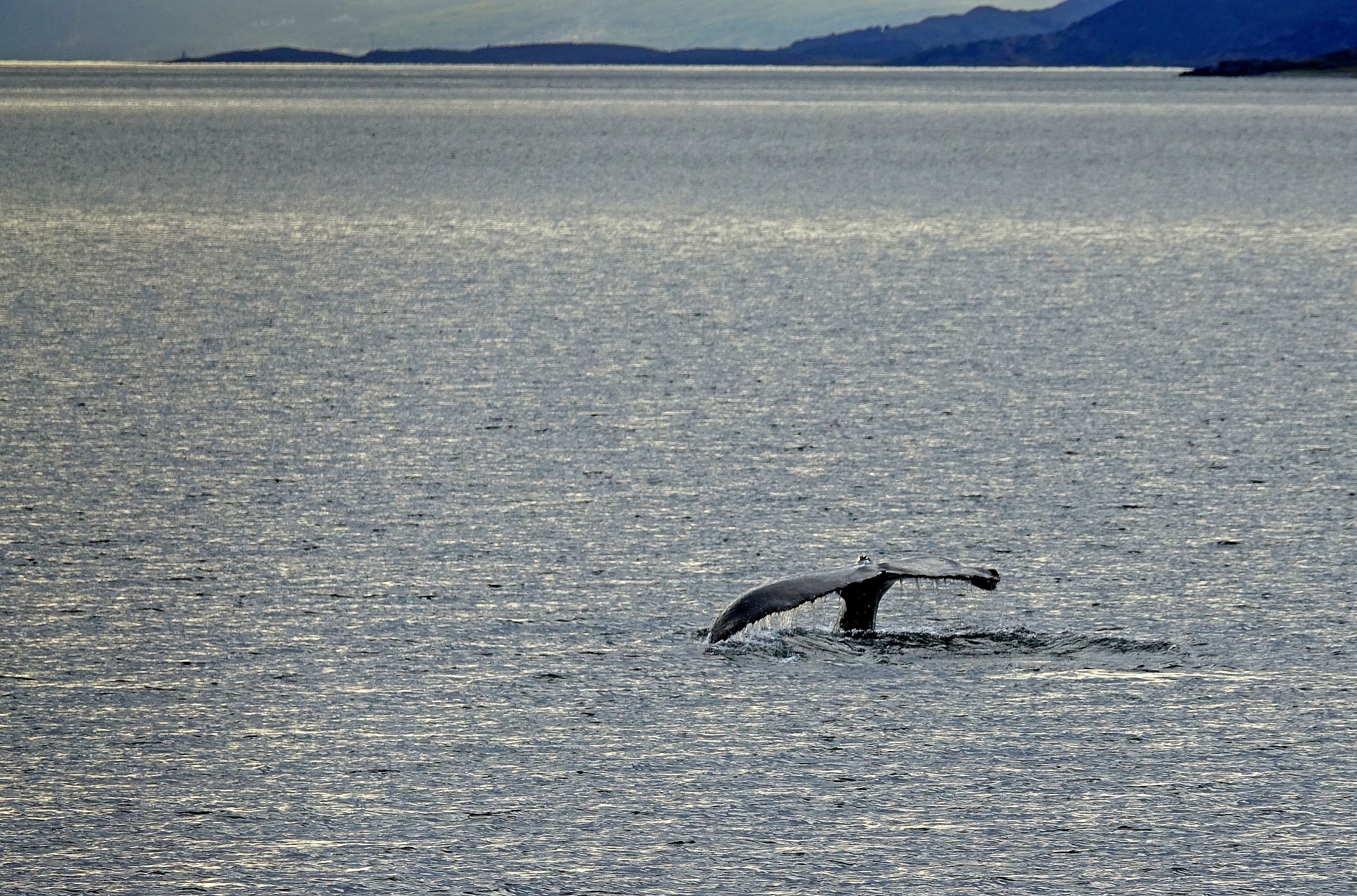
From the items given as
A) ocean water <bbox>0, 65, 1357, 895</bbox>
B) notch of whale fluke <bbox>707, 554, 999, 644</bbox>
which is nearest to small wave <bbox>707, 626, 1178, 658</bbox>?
ocean water <bbox>0, 65, 1357, 895</bbox>

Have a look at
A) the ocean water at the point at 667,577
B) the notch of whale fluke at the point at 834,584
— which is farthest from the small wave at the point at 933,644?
the notch of whale fluke at the point at 834,584

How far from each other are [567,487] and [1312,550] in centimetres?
564

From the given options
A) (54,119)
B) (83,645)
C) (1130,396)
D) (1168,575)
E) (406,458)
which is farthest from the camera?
(54,119)

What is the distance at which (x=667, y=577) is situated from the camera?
1168 centimetres

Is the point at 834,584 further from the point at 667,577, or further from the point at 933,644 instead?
the point at 667,577

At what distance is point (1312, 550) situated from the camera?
483 inches

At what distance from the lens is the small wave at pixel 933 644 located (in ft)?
33.3

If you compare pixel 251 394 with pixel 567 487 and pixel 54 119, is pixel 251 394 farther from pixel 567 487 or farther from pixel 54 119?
pixel 54 119

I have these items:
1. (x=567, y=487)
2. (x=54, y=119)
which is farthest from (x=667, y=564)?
(x=54, y=119)

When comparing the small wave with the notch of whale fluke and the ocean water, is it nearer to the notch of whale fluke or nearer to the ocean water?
the ocean water

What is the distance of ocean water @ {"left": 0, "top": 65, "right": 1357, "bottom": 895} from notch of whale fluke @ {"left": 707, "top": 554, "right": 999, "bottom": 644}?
0.31 meters

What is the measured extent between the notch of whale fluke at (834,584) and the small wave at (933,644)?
28 centimetres

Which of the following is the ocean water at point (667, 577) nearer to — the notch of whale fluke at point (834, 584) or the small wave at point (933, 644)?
the small wave at point (933, 644)

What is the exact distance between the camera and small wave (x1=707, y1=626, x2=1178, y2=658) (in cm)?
1016
